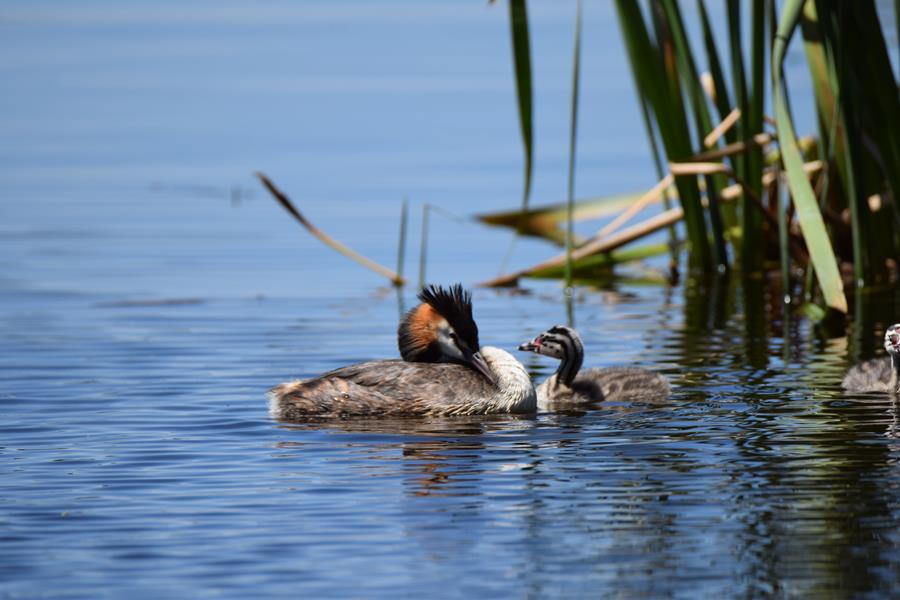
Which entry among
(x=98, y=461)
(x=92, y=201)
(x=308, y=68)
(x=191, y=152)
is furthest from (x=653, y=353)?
(x=308, y=68)

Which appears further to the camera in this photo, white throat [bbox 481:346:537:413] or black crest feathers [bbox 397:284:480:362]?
black crest feathers [bbox 397:284:480:362]

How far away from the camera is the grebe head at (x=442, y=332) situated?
1116cm

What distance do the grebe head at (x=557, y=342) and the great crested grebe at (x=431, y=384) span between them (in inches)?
22.6

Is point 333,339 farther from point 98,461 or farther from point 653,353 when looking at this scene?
point 98,461

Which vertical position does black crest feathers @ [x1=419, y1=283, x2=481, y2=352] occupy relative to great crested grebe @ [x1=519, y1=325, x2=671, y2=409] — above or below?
above

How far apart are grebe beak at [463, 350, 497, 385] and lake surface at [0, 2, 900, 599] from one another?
0.48m

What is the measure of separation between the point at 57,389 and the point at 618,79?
24.7 metres

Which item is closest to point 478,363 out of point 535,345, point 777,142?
point 535,345

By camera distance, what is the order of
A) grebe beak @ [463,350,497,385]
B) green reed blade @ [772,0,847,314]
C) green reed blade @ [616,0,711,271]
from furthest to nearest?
green reed blade @ [616,0,711,271] → green reed blade @ [772,0,847,314] → grebe beak @ [463,350,497,385]

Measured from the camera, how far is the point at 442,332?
11.2m

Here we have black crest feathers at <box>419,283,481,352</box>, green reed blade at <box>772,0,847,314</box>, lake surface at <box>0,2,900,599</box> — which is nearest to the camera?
lake surface at <box>0,2,900,599</box>

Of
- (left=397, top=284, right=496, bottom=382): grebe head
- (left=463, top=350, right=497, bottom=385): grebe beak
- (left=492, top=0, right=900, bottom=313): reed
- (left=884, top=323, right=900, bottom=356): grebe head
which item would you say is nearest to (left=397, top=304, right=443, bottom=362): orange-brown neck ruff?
(left=397, top=284, right=496, bottom=382): grebe head

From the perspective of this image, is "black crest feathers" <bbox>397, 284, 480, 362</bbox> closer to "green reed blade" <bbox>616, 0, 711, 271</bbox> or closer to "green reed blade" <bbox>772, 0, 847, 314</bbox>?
"green reed blade" <bbox>772, 0, 847, 314</bbox>

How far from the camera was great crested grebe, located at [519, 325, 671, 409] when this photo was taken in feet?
36.7
